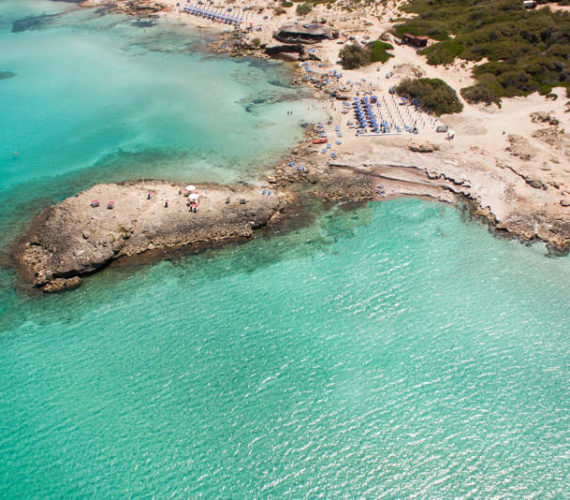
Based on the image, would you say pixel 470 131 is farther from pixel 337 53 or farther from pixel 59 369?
pixel 59 369

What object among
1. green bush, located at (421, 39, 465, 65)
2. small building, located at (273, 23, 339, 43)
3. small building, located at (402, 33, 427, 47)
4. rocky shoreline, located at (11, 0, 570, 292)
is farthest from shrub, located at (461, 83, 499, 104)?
small building, located at (273, 23, 339, 43)

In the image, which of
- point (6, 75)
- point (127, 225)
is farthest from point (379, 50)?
point (6, 75)

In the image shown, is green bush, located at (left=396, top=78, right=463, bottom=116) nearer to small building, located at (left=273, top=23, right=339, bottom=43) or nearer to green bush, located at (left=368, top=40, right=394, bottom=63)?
green bush, located at (left=368, top=40, right=394, bottom=63)

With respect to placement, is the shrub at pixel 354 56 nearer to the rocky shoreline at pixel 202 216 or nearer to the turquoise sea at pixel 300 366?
the rocky shoreline at pixel 202 216

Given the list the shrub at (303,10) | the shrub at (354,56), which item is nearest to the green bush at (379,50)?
the shrub at (354,56)

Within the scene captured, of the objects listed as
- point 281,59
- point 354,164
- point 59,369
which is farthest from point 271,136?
point 59,369

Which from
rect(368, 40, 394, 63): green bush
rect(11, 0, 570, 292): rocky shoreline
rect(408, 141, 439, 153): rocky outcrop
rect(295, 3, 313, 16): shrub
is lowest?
rect(11, 0, 570, 292): rocky shoreline
